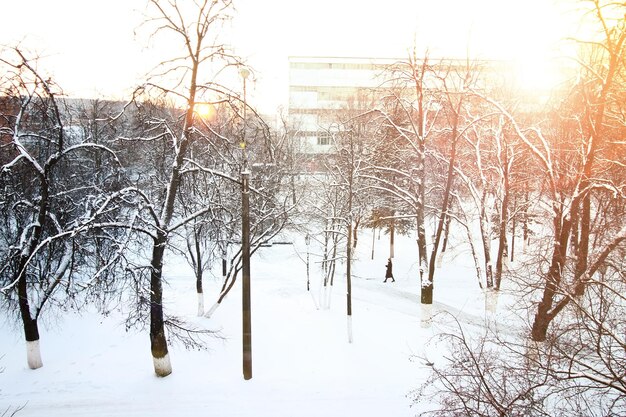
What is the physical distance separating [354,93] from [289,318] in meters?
35.9

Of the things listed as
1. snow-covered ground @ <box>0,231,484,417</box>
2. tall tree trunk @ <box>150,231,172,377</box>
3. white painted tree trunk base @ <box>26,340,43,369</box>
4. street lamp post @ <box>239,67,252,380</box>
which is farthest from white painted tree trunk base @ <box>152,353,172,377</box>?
white painted tree trunk base @ <box>26,340,43,369</box>

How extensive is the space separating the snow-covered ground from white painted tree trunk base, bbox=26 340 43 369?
19cm

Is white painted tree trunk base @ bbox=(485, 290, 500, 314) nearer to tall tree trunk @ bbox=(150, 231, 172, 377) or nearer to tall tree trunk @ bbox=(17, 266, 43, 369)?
tall tree trunk @ bbox=(150, 231, 172, 377)

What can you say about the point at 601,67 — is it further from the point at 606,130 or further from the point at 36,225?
the point at 36,225

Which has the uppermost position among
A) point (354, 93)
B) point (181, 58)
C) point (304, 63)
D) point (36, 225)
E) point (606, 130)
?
point (304, 63)

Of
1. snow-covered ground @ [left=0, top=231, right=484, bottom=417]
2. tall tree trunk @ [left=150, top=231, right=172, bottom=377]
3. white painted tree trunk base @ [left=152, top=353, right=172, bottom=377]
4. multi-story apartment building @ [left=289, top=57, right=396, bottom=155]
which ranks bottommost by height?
snow-covered ground @ [left=0, top=231, right=484, bottom=417]

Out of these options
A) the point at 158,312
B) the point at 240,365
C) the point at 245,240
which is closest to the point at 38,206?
the point at 158,312

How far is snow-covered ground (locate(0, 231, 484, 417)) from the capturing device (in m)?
7.60

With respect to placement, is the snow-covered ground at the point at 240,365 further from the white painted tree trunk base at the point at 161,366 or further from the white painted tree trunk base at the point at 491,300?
the white painted tree trunk base at the point at 491,300

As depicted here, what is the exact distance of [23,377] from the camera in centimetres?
866

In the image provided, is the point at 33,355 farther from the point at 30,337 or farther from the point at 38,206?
the point at 38,206

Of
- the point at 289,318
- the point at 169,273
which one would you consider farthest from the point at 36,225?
the point at 169,273

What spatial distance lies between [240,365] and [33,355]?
542cm

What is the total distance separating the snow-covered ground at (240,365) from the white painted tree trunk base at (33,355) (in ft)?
0.62
